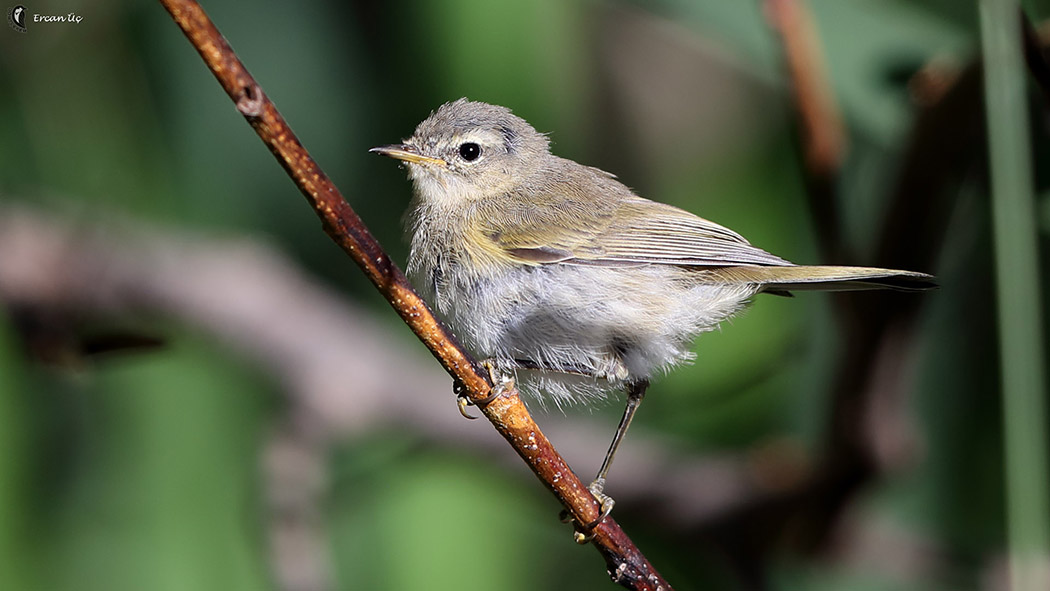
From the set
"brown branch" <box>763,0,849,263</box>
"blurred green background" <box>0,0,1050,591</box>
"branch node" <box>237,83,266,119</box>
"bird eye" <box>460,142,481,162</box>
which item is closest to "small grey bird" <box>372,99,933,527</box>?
"bird eye" <box>460,142,481,162</box>

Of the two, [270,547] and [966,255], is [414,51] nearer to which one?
[270,547]

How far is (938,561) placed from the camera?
304 centimetres

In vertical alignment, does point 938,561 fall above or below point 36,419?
below

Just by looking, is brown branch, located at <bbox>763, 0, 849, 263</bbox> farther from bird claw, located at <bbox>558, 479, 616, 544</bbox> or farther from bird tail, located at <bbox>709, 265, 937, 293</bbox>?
bird claw, located at <bbox>558, 479, 616, 544</bbox>

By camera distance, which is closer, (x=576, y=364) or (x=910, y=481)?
(x=576, y=364)

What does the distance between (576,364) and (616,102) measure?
5.76ft

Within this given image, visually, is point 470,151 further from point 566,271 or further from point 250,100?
point 250,100

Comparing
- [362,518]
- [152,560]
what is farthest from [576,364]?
[152,560]

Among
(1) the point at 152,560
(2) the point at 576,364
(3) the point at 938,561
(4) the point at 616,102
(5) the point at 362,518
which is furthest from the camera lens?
(4) the point at 616,102

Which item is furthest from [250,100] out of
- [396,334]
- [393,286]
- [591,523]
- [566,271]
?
[396,334]

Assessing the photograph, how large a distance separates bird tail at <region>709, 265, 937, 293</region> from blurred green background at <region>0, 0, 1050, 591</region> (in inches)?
26.4

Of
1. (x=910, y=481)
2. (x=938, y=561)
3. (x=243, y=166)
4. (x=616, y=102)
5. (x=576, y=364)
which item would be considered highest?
(x=616, y=102)

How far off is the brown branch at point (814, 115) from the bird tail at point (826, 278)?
14.5 inches

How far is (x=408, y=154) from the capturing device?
1.96 m
